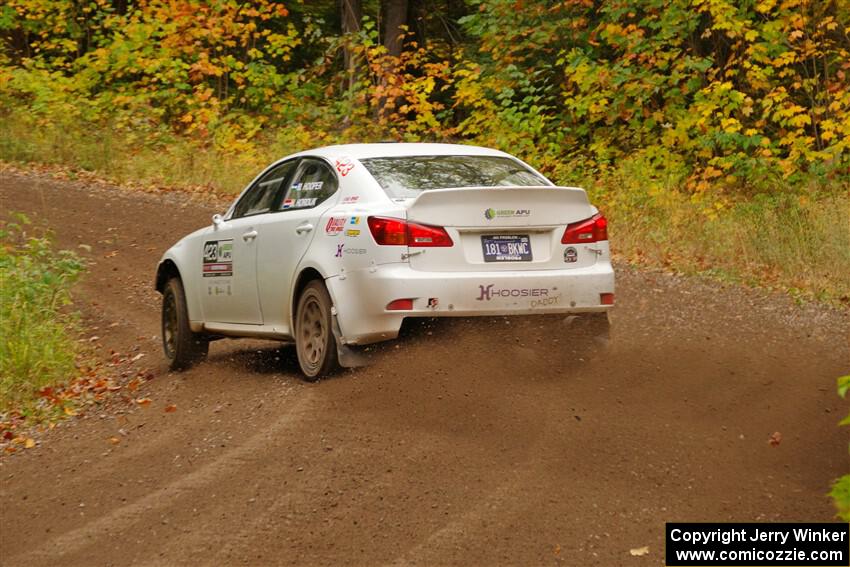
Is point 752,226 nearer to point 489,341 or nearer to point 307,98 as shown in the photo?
point 489,341

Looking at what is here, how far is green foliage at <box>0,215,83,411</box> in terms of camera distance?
970 centimetres

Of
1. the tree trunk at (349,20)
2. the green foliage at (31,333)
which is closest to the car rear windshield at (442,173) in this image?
the green foliage at (31,333)

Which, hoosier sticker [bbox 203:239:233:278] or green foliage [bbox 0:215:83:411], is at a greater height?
hoosier sticker [bbox 203:239:233:278]

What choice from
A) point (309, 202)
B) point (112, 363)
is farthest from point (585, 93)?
point (309, 202)

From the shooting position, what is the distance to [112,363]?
11.4 meters

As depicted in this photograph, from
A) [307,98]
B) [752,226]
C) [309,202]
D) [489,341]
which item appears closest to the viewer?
[489,341]

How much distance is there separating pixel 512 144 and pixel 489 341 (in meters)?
14.6

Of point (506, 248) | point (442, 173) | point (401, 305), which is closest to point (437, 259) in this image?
point (401, 305)

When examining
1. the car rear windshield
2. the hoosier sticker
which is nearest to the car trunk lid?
the car rear windshield

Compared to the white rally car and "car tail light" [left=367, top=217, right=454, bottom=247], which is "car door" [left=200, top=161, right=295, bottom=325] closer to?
the white rally car

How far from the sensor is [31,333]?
10148mm

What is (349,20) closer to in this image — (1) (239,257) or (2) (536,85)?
(2) (536,85)

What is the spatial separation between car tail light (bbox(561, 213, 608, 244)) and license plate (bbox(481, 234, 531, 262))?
0.28 metres

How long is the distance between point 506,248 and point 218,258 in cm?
305
